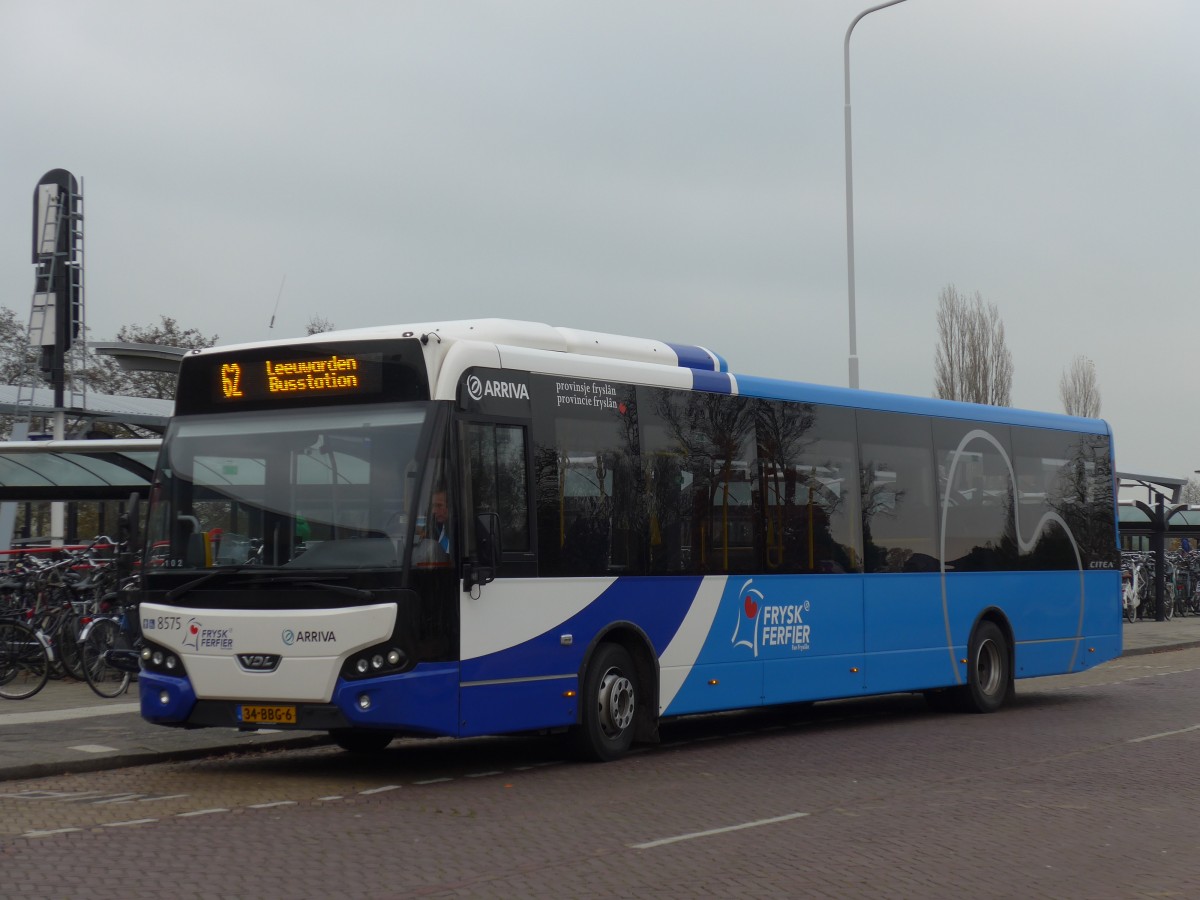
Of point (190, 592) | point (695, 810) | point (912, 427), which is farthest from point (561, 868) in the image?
point (912, 427)

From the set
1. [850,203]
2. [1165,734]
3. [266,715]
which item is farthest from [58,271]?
[1165,734]

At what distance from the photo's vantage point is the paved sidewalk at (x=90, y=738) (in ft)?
39.0

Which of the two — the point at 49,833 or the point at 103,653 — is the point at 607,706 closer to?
the point at 49,833

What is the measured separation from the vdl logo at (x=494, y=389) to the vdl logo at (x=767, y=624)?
10.4 feet

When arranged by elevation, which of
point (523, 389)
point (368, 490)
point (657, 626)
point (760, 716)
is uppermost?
point (523, 389)

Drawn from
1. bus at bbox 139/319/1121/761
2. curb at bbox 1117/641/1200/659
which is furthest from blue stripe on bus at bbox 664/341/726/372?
curb at bbox 1117/641/1200/659

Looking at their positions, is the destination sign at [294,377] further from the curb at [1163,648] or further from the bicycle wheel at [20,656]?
the curb at [1163,648]

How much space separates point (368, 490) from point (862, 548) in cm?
621

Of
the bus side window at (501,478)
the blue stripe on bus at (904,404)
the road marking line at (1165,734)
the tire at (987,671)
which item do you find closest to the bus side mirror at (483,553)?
the bus side window at (501,478)

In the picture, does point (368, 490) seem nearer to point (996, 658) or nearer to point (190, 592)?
point (190, 592)

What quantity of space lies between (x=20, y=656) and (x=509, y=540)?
7483 mm

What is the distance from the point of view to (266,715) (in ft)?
35.4

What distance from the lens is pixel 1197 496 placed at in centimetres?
10075

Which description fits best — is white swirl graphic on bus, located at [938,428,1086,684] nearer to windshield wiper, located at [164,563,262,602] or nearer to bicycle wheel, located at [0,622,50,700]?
windshield wiper, located at [164,563,262,602]
